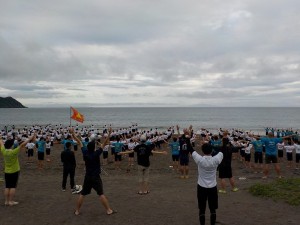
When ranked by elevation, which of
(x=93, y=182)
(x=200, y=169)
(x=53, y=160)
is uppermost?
(x=200, y=169)

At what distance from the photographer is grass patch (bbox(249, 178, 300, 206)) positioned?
8.59 meters

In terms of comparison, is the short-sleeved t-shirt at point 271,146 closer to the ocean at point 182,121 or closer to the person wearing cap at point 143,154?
the person wearing cap at point 143,154

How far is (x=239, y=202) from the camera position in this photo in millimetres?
8508

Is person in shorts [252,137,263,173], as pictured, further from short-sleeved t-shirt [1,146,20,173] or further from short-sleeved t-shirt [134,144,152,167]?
short-sleeved t-shirt [1,146,20,173]

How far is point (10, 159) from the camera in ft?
26.3

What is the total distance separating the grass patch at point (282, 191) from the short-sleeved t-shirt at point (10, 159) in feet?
22.2

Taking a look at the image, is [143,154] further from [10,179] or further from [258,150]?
[258,150]

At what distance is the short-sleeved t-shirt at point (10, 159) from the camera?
799 centimetres

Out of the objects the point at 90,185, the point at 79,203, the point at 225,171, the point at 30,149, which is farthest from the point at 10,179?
the point at 30,149

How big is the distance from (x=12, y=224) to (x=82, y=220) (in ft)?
4.96

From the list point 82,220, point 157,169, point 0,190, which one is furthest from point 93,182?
point 157,169

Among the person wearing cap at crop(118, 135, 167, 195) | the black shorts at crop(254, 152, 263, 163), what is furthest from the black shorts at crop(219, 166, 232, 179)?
the black shorts at crop(254, 152, 263, 163)

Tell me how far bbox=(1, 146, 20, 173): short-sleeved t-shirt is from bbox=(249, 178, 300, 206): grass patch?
675 centimetres

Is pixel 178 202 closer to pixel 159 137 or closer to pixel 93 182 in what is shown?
pixel 93 182
